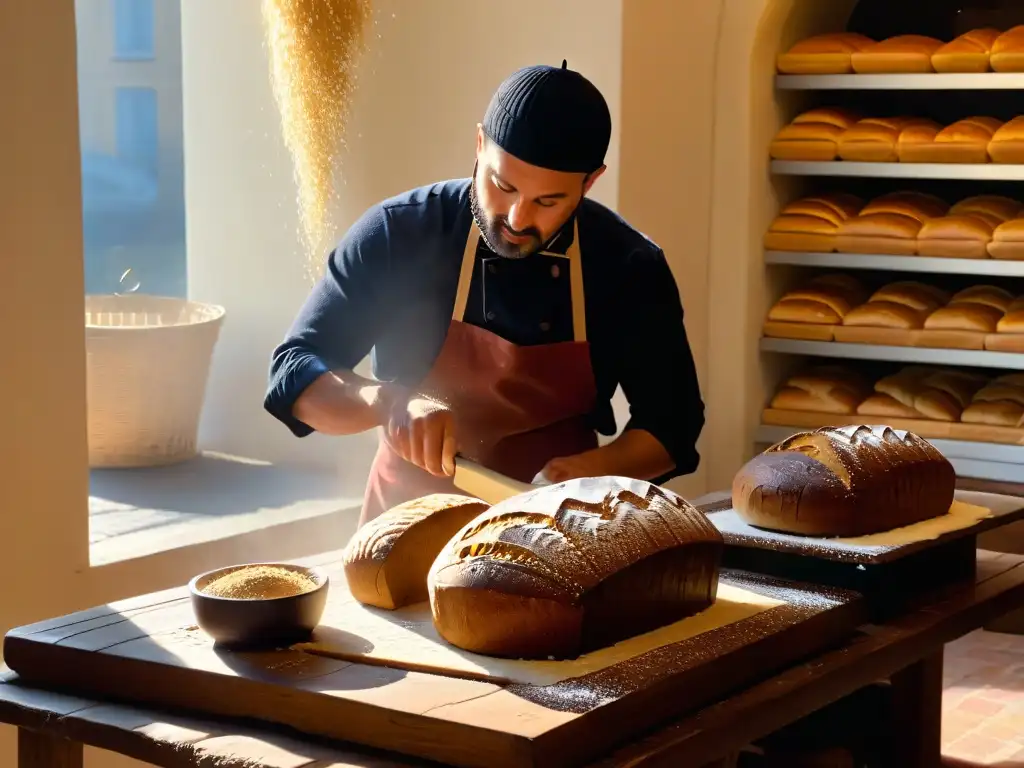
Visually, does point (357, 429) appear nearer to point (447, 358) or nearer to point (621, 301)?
point (447, 358)

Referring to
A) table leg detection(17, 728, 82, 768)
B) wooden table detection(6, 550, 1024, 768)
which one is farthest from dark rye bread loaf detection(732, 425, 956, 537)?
table leg detection(17, 728, 82, 768)

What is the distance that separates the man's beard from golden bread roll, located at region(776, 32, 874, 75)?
2371 millimetres

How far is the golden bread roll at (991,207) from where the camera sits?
4.08 meters

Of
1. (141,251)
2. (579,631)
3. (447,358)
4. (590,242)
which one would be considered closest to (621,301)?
(590,242)

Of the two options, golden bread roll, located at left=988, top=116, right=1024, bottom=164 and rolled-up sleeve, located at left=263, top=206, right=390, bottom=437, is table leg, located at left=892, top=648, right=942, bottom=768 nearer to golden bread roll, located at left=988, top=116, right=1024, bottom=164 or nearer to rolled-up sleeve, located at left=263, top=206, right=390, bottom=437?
rolled-up sleeve, located at left=263, top=206, right=390, bottom=437

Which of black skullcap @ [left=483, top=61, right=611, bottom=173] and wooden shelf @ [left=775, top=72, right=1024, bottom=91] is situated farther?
wooden shelf @ [left=775, top=72, right=1024, bottom=91]

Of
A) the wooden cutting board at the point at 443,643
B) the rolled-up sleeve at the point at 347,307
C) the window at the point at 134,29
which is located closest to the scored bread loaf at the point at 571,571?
the wooden cutting board at the point at 443,643

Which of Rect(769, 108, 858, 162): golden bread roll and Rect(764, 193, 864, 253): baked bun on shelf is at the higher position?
Rect(769, 108, 858, 162): golden bread roll

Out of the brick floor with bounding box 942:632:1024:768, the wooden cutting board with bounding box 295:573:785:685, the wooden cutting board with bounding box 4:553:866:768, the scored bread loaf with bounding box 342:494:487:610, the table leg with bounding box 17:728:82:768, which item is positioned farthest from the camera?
the brick floor with bounding box 942:632:1024:768

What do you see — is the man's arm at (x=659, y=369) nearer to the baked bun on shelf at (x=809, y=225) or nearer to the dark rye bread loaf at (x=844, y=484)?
the dark rye bread loaf at (x=844, y=484)

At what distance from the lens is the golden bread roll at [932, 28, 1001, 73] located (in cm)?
399

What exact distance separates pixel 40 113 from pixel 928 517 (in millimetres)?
1701

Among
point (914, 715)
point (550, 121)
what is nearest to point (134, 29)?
point (550, 121)

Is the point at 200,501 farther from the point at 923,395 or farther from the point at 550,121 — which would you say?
the point at 923,395
